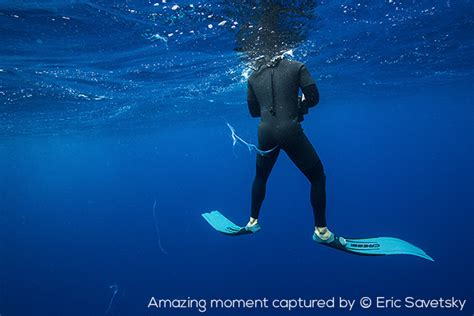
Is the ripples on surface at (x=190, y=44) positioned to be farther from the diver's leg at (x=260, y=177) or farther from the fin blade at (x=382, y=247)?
the fin blade at (x=382, y=247)

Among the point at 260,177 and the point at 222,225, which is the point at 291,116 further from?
the point at 222,225

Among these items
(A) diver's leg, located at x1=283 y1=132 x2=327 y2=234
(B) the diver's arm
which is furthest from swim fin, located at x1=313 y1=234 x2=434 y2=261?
(B) the diver's arm

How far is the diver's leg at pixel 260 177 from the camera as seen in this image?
17.2 feet

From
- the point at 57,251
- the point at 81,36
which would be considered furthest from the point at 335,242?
the point at 57,251

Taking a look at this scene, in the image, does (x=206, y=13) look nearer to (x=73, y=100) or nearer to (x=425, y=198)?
(x=73, y=100)

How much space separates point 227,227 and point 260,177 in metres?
1.85

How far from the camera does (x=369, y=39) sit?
12.4 metres

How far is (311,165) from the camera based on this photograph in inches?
190

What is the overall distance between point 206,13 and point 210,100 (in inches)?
620

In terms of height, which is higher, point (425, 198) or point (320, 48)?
point (320, 48)

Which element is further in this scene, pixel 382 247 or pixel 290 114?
pixel 382 247

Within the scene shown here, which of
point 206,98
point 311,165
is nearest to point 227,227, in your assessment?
point 311,165

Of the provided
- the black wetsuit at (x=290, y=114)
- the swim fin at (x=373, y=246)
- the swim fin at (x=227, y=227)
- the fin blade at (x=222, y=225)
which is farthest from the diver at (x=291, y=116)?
the fin blade at (x=222, y=225)

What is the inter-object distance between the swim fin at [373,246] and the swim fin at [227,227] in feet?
3.78
